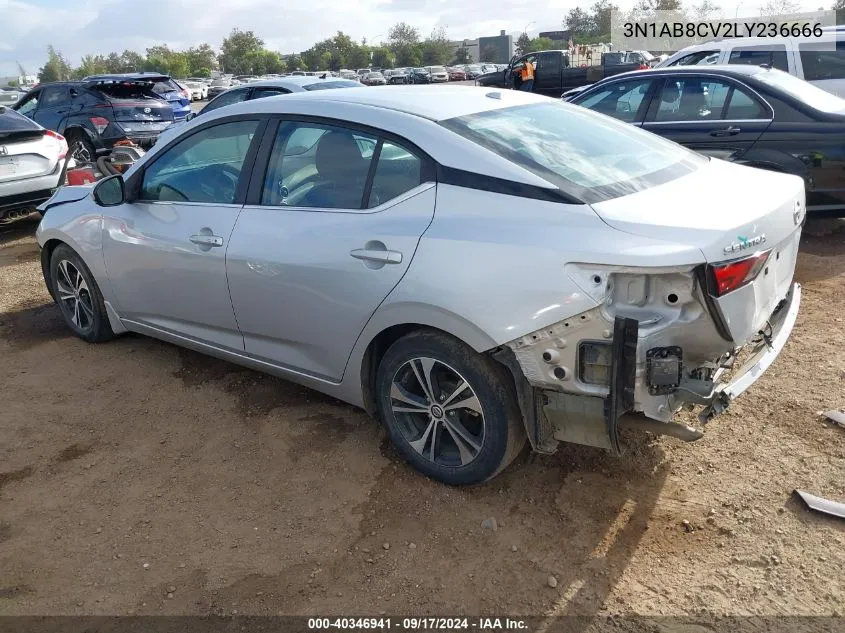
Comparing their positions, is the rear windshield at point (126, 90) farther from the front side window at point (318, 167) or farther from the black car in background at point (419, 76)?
the black car in background at point (419, 76)

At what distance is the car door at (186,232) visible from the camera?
12.2ft

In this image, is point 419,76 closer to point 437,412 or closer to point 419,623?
point 437,412

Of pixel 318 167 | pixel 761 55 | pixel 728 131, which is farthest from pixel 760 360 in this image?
pixel 761 55

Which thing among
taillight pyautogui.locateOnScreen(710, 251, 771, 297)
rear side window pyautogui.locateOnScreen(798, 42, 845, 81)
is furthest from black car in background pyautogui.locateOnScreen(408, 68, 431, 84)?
taillight pyautogui.locateOnScreen(710, 251, 771, 297)

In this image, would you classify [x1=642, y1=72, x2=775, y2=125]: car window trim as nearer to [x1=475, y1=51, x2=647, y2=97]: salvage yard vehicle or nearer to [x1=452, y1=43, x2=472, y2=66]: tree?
[x1=475, y1=51, x2=647, y2=97]: salvage yard vehicle

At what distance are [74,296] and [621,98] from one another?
213 inches

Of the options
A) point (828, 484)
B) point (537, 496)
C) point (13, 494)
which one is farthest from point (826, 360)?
point (13, 494)

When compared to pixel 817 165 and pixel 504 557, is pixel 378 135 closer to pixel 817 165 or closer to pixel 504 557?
pixel 504 557

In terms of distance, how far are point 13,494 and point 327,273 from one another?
1823 millimetres

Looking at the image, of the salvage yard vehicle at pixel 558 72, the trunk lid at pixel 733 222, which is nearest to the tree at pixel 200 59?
the salvage yard vehicle at pixel 558 72

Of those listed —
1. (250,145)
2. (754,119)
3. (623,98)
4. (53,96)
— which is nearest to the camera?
(250,145)

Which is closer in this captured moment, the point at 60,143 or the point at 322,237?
the point at 322,237

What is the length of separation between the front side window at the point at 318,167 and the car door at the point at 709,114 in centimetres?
431

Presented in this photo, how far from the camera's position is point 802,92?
21.0 feet
